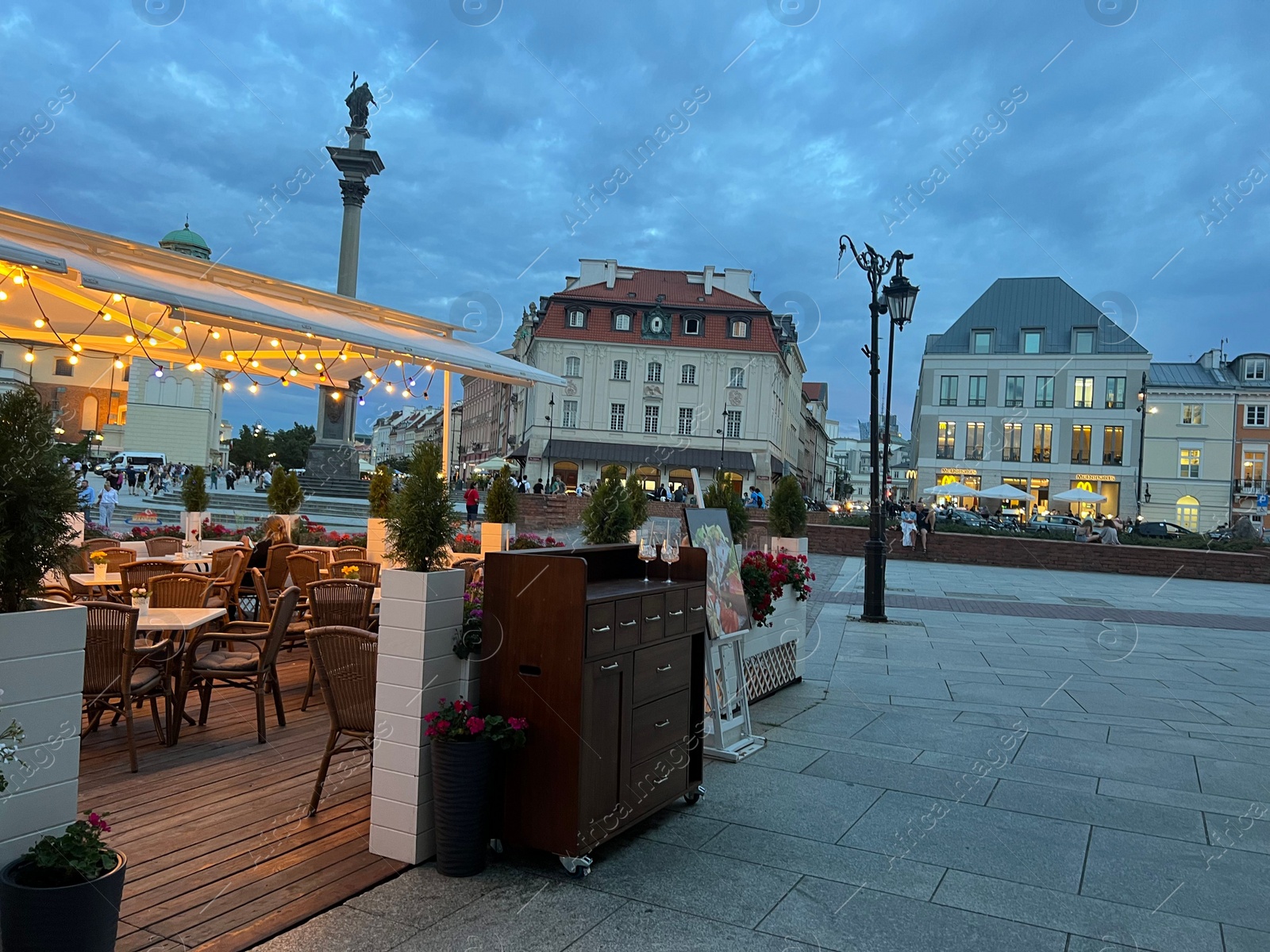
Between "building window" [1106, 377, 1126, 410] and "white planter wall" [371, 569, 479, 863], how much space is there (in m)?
57.7

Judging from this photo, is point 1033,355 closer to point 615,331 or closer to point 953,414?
point 953,414

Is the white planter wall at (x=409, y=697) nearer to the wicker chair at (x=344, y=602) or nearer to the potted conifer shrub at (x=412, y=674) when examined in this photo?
the potted conifer shrub at (x=412, y=674)

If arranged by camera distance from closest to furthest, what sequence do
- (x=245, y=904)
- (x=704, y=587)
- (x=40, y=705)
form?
(x=40, y=705), (x=245, y=904), (x=704, y=587)

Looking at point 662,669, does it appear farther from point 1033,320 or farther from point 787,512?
point 1033,320

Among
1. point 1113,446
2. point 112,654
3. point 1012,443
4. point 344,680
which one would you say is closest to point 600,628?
point 344,680

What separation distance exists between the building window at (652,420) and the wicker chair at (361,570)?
4777 cm

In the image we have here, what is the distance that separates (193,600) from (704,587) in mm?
4322

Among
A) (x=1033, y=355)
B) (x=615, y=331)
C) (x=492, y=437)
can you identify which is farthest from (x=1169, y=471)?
(x=492, y=437)

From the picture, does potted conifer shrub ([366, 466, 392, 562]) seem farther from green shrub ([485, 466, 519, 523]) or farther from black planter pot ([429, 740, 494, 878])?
black planter pot ([429, 740, 494, 878])

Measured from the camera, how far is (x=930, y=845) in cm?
461

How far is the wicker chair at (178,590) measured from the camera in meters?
7.03

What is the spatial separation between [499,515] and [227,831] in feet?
25.6

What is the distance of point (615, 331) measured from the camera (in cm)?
5703

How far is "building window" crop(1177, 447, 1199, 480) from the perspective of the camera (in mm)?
52562
